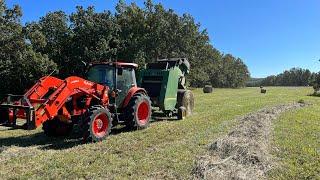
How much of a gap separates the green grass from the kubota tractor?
467cm

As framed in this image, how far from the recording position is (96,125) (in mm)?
12438

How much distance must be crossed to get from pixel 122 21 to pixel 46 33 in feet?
28.7

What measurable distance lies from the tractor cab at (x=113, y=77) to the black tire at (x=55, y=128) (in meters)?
1.61

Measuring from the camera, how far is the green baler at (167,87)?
1753 centimetres

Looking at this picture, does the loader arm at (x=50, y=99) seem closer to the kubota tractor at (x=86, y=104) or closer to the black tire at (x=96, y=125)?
the kubota tractor at (x=86, y=104)

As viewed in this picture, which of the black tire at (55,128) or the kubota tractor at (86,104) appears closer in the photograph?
the kubota tractor at (86,104)

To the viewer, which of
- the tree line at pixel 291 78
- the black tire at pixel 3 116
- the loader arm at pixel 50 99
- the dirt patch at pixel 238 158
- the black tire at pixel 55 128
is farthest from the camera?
the tree line at pixel 291 78

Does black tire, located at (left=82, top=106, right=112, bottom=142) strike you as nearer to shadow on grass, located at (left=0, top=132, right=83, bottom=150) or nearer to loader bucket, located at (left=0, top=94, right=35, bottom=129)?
shadow on grass, located at (left=0, top=132, right=83, bottom=150)

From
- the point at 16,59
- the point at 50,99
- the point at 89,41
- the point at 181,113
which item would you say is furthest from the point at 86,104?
the point at 89,41

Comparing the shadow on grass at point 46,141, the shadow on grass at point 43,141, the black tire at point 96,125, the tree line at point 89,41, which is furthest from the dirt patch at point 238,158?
the tree line at point 89,41

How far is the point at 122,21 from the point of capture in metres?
48.8

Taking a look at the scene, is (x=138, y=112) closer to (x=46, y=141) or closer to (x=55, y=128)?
(x=55, y=128)

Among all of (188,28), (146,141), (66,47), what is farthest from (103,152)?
(188,28)

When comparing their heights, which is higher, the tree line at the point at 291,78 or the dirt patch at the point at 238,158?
the tree line at the point at 291,78
